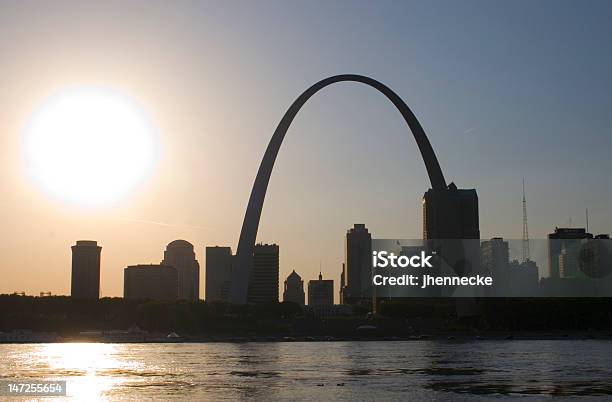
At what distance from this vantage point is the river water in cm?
4853

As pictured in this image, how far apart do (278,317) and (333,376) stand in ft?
322

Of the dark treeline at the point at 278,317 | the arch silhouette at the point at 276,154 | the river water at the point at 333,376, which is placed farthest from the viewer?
the dark treeline at the point at 278,317

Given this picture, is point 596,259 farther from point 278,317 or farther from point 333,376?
point 333,376

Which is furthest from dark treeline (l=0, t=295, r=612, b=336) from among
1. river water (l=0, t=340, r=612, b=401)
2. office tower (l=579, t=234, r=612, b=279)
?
river water (l=0, t=340, r=612, b=401)

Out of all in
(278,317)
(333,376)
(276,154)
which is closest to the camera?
(333,376)

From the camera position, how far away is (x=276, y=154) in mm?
103250

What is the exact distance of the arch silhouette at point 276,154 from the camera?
323 feet

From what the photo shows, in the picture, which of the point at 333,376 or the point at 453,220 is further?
the point at 453,220

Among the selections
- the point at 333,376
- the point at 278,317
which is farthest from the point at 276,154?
the point at 278,317

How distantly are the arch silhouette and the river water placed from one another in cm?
1916

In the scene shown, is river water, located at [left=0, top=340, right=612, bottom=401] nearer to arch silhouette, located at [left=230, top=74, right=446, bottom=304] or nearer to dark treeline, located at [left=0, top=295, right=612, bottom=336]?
arch silhouette, located at [left=230, top=74, right=446, bottom=304]

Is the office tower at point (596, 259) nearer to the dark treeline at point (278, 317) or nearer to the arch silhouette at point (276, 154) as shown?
the dark treeline at point (278, 317)

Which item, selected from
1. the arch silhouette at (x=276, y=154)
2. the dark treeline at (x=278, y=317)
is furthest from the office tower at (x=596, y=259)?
the arch silhouette at (x=276, y=154)

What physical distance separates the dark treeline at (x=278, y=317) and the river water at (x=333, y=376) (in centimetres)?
5416
